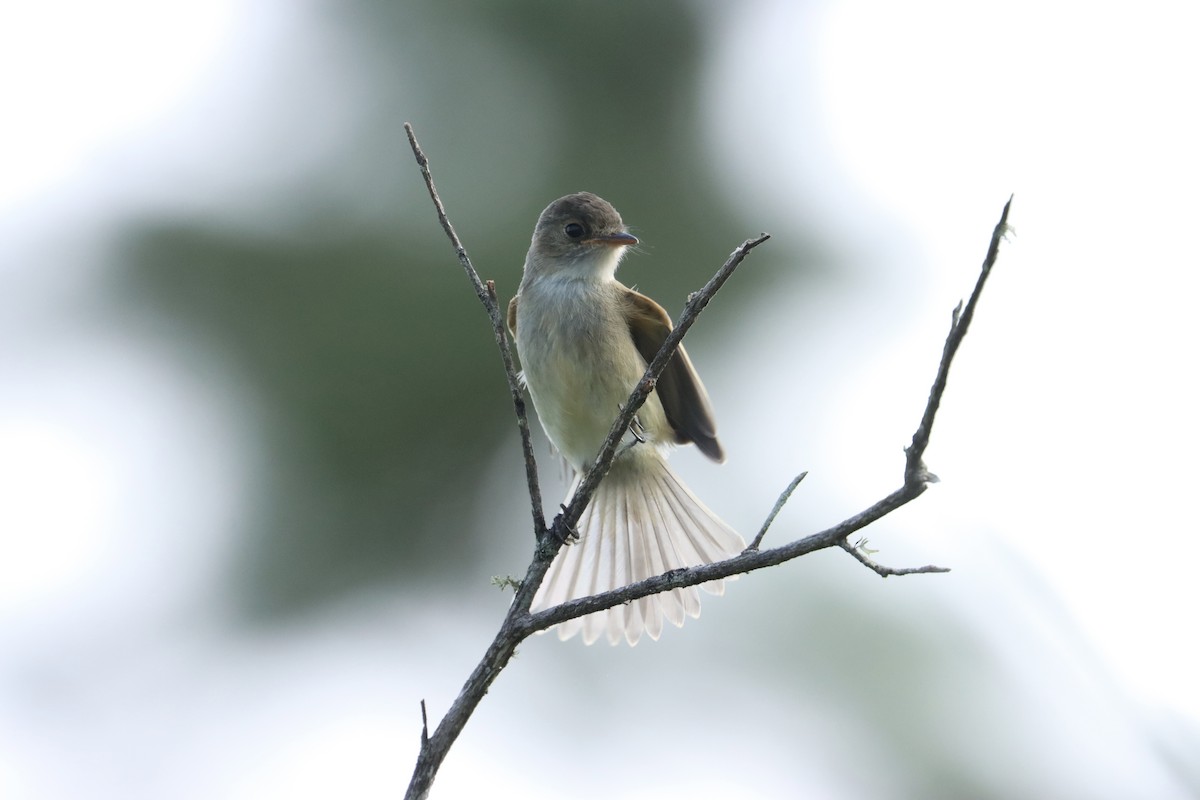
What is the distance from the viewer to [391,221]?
9617mm

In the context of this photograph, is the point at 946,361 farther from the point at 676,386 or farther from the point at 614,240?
the point at 614,240

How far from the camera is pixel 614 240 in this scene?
523 cm

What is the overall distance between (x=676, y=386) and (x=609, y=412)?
39 cm

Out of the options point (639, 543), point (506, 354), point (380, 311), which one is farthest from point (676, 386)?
point (380, 311)

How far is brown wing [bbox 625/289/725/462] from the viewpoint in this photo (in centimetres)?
493

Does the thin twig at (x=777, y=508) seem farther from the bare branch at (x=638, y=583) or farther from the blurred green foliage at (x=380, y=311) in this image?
the blurred green foliage at (x=380, y=311)

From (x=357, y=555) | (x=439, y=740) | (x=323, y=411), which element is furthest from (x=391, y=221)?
(x=439, y=740)

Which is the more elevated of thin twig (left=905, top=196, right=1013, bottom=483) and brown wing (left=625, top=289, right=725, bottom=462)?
thin twig (left=905, top=196, right=1013, bottom=483)

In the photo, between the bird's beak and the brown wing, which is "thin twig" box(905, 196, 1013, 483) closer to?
the brown wing

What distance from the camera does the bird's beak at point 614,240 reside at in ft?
17.1

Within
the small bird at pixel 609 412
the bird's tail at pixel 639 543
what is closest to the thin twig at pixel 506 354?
the small bird at pixel 609 412

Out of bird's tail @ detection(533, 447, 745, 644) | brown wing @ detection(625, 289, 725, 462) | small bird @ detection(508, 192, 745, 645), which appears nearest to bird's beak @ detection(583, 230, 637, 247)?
small bird @ detection(508, 192, 745, 645)

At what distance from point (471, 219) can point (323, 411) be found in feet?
6.25

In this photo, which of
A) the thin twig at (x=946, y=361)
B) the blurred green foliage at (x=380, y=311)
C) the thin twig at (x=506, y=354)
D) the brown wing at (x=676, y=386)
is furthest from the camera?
the blurred green foliage at (x=380, y=311)
